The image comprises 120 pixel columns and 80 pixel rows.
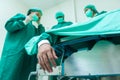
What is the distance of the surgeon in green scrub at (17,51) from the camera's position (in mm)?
1460

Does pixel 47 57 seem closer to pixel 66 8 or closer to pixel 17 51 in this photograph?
pixel 17 51

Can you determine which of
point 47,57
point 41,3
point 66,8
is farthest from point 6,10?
point 47,57

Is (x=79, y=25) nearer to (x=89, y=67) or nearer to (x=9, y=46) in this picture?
(x=89, y=67)

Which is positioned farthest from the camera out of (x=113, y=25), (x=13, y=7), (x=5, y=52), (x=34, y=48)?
(x=13, y=7)

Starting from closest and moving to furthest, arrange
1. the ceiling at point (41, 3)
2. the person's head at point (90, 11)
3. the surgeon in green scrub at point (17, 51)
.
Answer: the surgeon in green scrub at point (17, 51) → the person's head at point (90, 11) → the ceiling at point (41, 3)

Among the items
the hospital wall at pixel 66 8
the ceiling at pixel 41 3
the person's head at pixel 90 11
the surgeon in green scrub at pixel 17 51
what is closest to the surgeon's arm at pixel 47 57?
the surgeon in green scrub at pixel 17 51

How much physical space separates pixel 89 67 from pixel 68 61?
14 centimetres

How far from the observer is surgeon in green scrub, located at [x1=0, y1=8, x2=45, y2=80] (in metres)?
1.46

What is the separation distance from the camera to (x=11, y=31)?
1586 mm

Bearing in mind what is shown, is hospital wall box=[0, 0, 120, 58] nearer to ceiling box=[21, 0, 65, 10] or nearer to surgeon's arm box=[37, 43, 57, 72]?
ceiling box=[21, 0, 65, 10]

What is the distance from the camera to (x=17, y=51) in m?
1.50

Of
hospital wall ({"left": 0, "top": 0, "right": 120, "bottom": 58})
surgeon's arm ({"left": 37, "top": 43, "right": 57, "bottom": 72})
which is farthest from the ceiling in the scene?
surgeon's arm ({"left": 37, "top": 43, "right": 57, "bottom": 72})

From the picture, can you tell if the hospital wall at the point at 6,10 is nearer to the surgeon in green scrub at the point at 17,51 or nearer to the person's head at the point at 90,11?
the surgeon in green scrub at the point at 17,51

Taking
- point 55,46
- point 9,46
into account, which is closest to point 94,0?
point 9,46
